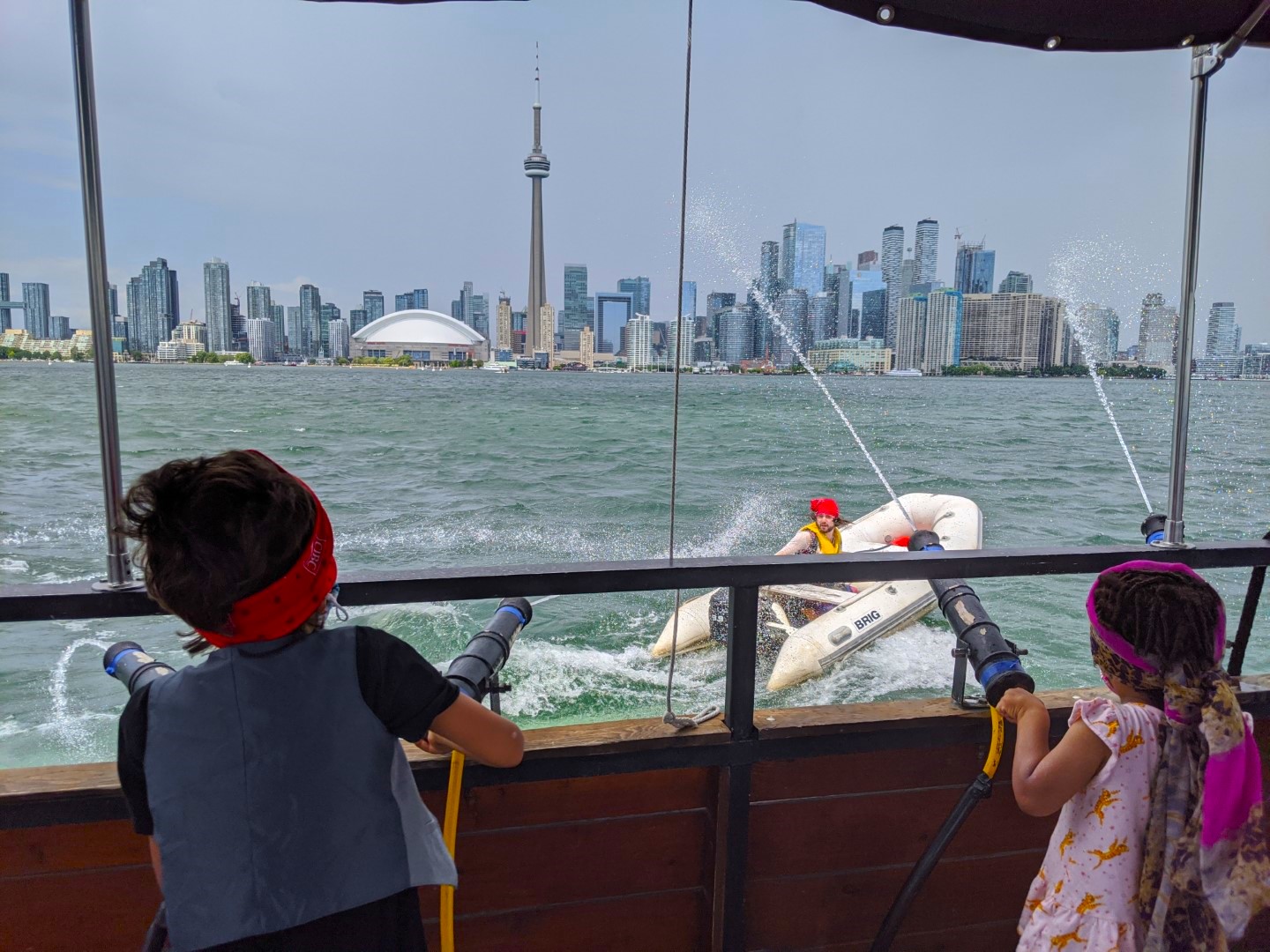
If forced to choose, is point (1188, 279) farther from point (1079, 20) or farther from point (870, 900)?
point (870, 900)

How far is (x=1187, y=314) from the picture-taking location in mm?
1797

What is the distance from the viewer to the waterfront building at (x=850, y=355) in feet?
149

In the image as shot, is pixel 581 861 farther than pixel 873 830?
No

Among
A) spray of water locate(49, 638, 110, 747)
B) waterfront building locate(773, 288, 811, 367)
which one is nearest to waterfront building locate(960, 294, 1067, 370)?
waterfront building locate(773, 288, 811, 367)

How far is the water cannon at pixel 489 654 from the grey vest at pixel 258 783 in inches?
12.8

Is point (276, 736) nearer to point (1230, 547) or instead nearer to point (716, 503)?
point (1230, 547)

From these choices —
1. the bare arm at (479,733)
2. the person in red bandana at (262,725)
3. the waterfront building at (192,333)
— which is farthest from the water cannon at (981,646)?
the waterfront building at (192,333)

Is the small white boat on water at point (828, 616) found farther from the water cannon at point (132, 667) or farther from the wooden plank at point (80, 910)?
the water cannon at point (132, 667)

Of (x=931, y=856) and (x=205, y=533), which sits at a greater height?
(x=205, y=533)

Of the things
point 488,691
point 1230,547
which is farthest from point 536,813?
point 1230,547

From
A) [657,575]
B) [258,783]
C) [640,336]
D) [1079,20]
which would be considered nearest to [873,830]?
[657,575]

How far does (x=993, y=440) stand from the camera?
3047 centimetres

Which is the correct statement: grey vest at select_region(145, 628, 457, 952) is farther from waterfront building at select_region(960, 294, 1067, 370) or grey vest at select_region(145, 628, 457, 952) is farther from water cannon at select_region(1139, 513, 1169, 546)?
waterfront building at select_region(960, 294, 1067, 370)

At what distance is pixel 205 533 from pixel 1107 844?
1133 millimetres
